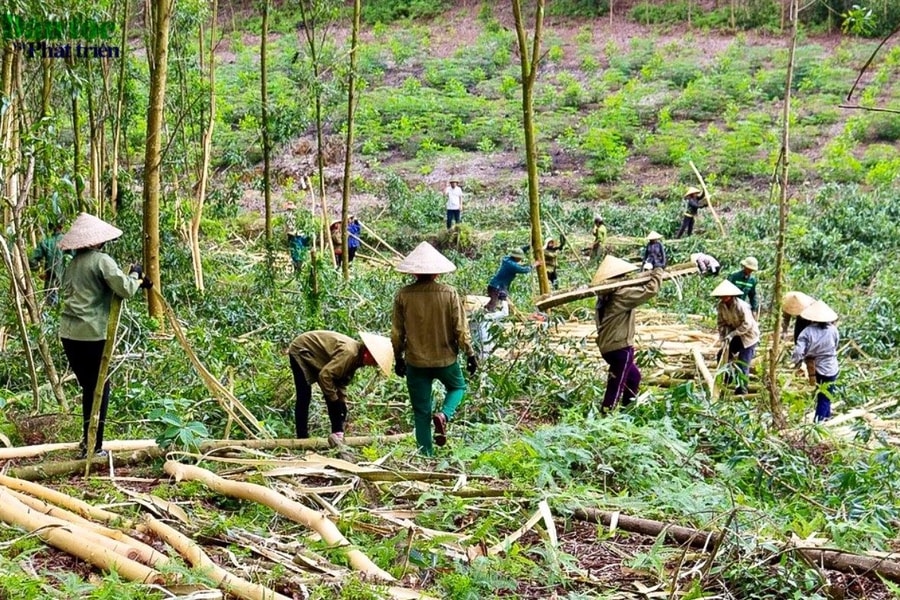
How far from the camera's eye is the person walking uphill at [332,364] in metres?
6.02

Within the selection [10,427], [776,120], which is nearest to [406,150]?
[776,120]

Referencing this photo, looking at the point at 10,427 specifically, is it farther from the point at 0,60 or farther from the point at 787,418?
the point at 787,418

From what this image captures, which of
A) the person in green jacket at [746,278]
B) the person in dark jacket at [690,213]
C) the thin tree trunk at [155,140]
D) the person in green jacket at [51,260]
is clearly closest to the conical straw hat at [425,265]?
the thin tree trunk at [155,140]

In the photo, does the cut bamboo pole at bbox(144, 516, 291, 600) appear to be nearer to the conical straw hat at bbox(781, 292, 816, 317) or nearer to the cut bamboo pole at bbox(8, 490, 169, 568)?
the cut bamboo pole at bbox(8, 490, 169, 568)

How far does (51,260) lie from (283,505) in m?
5.65

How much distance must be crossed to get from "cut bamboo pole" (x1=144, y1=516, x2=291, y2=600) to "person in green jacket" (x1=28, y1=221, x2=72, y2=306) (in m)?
4.48

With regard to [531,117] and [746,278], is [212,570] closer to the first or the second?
[531,117]

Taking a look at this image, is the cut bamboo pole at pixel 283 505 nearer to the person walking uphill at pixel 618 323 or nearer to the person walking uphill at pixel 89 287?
the person walking uphill at pixel 89 287

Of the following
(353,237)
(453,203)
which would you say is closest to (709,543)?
(353,237)

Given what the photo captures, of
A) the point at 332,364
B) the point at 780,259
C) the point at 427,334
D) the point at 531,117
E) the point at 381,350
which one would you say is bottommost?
the point at 332,364

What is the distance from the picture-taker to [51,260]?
356 inches

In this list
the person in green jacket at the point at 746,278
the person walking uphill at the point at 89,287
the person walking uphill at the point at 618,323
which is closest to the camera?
the person walking uphill at the point at 89,287

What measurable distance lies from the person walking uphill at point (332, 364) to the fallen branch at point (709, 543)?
1802 millimetres

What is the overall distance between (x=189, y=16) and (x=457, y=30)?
24.5 meters
